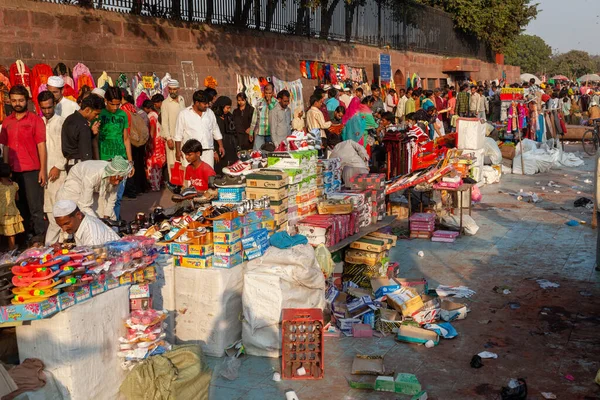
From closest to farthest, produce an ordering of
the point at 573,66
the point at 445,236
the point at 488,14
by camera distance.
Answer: the point at 445,236, the point at 488,14, the point at 573,66

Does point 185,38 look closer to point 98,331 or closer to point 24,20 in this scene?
point 24,20

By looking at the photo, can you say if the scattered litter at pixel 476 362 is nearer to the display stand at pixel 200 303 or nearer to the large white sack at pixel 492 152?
the display stand at pixel 200 303

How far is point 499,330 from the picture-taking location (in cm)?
689

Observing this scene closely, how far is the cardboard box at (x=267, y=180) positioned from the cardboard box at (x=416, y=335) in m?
1.93

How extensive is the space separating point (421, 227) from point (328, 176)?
278cm

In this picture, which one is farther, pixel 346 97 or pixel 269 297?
pixel 346 97

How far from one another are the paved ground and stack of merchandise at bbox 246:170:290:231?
54.3 inches

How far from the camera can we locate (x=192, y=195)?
7.12m

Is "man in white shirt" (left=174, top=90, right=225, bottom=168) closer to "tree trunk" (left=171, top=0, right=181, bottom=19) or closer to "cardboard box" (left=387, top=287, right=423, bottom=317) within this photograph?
"cardboard box" (left=387, top=287, right=423, bottom=317)

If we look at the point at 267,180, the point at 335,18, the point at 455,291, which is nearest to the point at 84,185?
the point at 267,180

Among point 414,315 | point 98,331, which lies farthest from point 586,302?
point 98,331

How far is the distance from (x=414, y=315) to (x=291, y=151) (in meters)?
2.38

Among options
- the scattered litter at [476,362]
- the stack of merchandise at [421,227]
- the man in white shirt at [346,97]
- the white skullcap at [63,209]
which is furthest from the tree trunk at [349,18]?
the white skullcap at [63,209]

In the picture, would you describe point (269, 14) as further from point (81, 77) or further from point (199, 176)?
point (199, 176)
